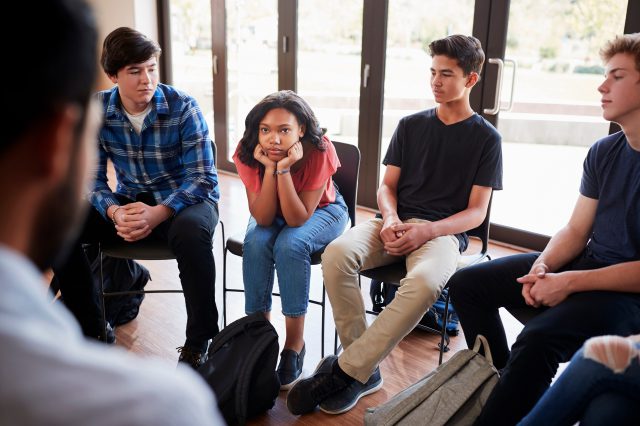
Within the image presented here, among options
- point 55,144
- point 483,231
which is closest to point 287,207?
point 483,231

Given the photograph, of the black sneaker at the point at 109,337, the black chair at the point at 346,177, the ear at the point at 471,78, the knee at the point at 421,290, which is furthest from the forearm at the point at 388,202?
the black sneaker at the point at 109,337

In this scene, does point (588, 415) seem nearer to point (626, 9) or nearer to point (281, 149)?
point (281, 149)

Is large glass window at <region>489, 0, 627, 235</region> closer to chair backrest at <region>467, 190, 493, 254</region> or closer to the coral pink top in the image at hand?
chair backrest at <region>467, 190, 493, 254</region>

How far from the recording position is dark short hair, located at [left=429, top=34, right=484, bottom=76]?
2.24m

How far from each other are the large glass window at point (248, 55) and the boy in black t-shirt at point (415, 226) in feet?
9.10

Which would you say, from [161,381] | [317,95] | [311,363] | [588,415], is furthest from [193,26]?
[161,381]

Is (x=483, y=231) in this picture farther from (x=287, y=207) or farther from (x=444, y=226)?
(x=287, y=207)

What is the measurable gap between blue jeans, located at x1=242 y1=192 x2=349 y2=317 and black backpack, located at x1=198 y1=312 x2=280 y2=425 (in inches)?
5.8

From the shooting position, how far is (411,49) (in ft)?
12.9

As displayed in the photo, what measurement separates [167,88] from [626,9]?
87.3 inches

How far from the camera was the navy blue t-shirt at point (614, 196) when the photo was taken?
1736 mm

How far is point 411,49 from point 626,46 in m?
2.30

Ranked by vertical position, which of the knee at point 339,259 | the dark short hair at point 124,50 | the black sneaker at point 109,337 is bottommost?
the black sneaker at point 109,337

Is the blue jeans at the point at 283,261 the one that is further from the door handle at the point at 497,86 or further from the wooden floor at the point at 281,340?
the door handle at the point at 497,86
